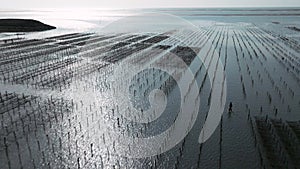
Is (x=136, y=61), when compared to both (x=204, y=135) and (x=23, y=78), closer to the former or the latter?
(x=23, y=78)

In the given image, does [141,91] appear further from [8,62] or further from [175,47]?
[175,47]

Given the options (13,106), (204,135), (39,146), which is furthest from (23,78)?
(204,135)

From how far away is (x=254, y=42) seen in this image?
205 ft

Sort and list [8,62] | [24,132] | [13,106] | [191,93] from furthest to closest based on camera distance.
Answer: [8,62] → [191,93] → [13,106] → [24,132]

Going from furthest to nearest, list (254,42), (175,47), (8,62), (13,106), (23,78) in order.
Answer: (254,42)
(175,47)
(8,62)
(23,78)
(13,106)

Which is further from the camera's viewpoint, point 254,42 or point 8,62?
point 254,42

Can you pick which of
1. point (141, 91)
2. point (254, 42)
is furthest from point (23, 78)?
point (254, 42)

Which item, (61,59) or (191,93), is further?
(61,59)

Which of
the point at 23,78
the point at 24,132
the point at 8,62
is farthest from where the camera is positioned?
the point at 8,62

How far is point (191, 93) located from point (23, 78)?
17488 mm

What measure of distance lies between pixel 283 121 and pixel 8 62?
112 feet

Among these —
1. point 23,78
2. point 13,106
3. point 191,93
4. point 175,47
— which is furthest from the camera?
point 175,47

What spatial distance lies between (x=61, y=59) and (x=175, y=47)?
63.5 feet

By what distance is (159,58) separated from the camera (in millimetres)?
44812
